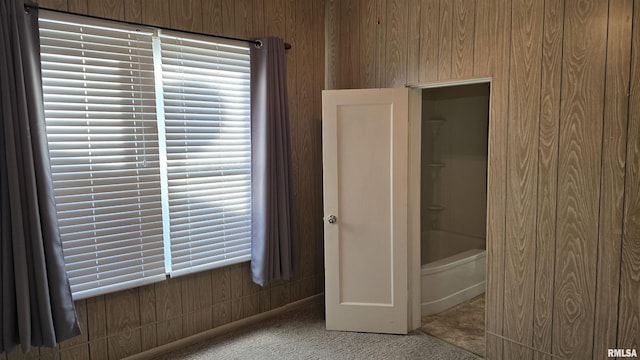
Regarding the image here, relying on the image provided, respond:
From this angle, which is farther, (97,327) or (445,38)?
(445,38)

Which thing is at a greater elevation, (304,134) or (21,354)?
(304,134)

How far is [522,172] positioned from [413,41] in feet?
4.05

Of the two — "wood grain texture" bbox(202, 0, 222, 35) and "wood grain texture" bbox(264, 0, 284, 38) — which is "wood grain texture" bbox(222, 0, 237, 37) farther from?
"wood grain texture" bbox(264, 0, 284, 38)

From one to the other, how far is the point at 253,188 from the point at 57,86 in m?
1.45

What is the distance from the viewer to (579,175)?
90.7 inches

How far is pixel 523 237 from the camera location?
2.57m

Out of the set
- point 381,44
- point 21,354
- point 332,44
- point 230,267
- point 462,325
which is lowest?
point 462,325

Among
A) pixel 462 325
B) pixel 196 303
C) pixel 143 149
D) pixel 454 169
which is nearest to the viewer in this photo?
pixel 143 149

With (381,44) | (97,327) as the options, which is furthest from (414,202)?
(97,327)

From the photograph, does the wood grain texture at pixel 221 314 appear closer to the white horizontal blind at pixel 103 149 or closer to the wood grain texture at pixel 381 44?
the white horizontal blind at pixel 103 149

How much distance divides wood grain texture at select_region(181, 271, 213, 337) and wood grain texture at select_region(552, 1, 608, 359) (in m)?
2.36

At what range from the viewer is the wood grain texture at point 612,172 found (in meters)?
2.11

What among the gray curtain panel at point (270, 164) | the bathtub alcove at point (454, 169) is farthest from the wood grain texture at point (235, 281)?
the bathtub alcove at point (454, 169)

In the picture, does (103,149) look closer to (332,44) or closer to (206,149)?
(206,149)
